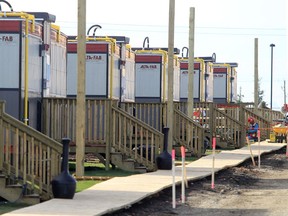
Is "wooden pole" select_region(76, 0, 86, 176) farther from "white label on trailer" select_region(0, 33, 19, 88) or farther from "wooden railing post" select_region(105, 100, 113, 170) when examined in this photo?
"wooden railing post" select_region(105, 100, 113, 170)

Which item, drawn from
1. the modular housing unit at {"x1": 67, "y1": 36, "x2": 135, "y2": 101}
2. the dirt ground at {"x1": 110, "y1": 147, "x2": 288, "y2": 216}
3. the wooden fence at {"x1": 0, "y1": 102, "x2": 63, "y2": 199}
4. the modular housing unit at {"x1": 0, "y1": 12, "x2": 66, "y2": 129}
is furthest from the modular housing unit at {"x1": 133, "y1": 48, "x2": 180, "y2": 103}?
the wooden fence at {"x1": 0, "y1": 102, "x2": 63, "y2": 199}

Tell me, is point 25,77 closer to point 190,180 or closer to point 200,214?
point 190,180

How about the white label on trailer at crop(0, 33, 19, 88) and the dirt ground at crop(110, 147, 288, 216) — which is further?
the white label on trailer at crop(0, 33, 19, 88)

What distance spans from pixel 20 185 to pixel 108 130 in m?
8.25

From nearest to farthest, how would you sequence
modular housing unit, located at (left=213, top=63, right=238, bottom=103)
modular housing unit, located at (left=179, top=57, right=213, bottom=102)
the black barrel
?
the black barrel
modular housing unit, located at (left=179, top=57, right=213, bottom=102)
modular housing unit, located at (left=213, top=63, right=238, bottom=103)

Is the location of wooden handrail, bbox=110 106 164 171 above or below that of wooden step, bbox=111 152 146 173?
above

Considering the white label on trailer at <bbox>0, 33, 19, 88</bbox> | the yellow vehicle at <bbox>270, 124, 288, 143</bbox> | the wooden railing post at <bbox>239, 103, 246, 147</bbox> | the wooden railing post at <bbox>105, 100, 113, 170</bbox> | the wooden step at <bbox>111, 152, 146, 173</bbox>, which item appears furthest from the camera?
the yellow vehicle at <bbox>270, 124, 288, 143</bbox>

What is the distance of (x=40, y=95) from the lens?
24.3 m

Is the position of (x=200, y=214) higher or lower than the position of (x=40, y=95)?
lower

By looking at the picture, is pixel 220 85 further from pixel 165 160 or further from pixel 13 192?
pixel 13 192

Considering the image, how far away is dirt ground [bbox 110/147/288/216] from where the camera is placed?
1734cm

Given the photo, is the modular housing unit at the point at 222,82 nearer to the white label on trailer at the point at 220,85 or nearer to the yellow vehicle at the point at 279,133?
the white label on trailer at the point at 220,85

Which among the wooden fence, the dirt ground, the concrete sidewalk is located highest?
the wooden fence

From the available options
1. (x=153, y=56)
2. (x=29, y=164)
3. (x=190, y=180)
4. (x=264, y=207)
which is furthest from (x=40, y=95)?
(x=153, y=56)
